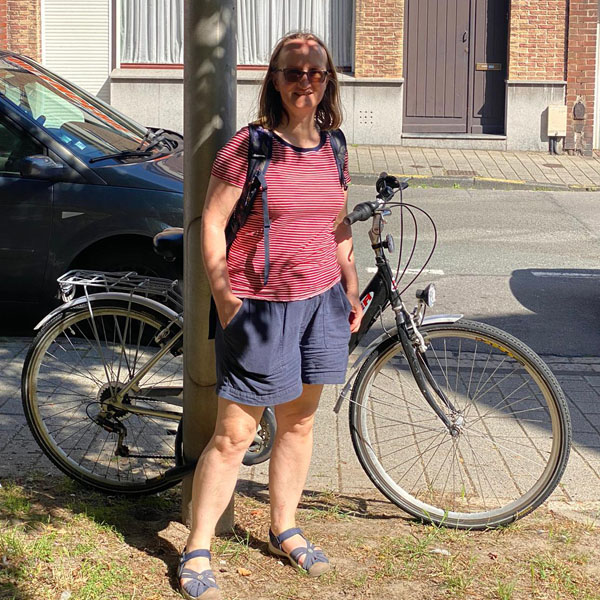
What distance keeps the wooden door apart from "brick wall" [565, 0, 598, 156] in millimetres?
1090

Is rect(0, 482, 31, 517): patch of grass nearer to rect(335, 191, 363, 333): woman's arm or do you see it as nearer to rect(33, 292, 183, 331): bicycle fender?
rect(33, 292, 183, 331): bicycle fender

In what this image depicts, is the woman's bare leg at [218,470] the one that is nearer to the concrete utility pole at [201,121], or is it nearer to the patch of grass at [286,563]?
the patch of grass at [286,563]

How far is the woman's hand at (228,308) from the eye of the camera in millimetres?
3559

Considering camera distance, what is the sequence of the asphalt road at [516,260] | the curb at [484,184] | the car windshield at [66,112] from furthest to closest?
the curb at [484,184], the asphalt road at [516,260], the car windshield at [66,112]

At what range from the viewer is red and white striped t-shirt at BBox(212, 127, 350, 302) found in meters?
3.55

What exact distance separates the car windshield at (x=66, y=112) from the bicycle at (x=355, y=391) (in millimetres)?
2749

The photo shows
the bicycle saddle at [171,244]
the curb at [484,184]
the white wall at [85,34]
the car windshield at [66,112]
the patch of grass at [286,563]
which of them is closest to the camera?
the patch of grass at [286,563]

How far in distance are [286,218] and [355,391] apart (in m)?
0.96

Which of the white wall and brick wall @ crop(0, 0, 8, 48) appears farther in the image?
the white wall

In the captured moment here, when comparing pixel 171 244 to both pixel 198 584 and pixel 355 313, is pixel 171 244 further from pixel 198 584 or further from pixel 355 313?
pixel 198 584

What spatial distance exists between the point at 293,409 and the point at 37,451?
1642 mm

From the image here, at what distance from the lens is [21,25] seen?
1844cm

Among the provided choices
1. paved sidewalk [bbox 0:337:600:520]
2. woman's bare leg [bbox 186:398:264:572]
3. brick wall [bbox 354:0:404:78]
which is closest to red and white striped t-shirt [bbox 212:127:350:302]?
woman's bare leg [bbox 186:398:264:572]

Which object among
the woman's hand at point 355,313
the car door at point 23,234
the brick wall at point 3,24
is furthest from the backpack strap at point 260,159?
the brick wall at point 3,24
